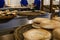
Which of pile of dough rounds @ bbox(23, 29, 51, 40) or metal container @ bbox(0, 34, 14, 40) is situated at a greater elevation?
pile of dough rounds @ bbox(23, 29, 51, 40)

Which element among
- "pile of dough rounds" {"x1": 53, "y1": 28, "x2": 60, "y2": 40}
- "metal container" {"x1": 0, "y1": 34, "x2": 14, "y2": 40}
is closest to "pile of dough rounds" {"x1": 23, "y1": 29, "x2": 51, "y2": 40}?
"pile of dough rounds" {"x1": 53, "y1": 28, "x2": 60, "y2": 40}

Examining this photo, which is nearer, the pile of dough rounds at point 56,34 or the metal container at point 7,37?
the pile of dough rounds at point 56,34

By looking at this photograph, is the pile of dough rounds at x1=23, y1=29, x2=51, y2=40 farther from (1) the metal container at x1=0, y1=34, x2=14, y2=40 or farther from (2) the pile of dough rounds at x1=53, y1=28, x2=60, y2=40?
(1) the metal container at x1=0, y1=34, x2=14, y2=40

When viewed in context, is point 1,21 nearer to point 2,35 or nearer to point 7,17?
point 7,17

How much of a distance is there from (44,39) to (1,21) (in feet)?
2.20

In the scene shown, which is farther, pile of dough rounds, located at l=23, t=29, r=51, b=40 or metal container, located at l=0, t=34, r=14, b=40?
metal container, located at l=0, t=34, r=14, b=40

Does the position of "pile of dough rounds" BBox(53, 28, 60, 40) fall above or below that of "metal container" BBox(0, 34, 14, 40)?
above

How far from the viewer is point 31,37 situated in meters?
0.45

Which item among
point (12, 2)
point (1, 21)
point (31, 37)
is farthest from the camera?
point (12, 2)

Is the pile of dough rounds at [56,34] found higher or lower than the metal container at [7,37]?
higher

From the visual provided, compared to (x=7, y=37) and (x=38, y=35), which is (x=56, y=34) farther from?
(x=7, y=37)

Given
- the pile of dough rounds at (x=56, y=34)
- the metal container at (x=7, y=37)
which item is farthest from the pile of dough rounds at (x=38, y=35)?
the metal container at (x=7, y=37)

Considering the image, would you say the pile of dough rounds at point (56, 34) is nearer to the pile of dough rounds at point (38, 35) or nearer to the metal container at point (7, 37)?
the pile of dough rounds at point (38, 35)

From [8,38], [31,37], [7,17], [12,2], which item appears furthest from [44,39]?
[12,2]
